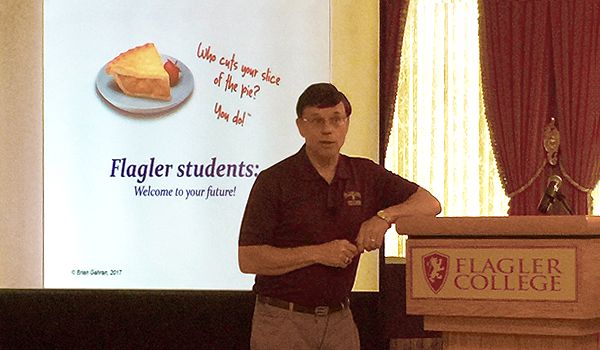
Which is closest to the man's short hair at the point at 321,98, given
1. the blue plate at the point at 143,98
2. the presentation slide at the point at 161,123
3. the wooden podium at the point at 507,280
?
the wooden podium at the point at 507,280

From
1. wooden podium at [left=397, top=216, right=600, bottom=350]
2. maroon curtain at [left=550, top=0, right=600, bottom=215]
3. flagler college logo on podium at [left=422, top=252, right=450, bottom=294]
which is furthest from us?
maroon curtain at [left=550, top=0, right=600, bottom=215]

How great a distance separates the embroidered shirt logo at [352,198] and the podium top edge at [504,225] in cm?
58

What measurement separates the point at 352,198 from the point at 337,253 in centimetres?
25

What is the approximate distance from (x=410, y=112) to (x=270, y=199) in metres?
3.43

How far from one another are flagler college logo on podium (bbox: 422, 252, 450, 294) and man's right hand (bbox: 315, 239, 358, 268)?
443 mm

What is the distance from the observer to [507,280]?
1971 mm

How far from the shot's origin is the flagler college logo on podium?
204cm

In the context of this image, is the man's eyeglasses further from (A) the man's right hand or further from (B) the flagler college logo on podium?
(B) the flagler college logo on podium

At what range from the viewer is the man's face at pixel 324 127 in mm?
2611

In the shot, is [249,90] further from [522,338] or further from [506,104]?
[522,338]

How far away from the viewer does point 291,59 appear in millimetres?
5230

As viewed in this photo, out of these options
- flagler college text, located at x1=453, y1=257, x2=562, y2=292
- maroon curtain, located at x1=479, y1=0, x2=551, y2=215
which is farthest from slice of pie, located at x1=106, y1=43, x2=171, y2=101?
flagler college text, located at x1=453, y1=257, x2=562, y2=292

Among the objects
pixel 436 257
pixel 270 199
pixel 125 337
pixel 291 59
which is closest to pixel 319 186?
pixel 270 199

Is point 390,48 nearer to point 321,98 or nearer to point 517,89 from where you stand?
point 517,89
